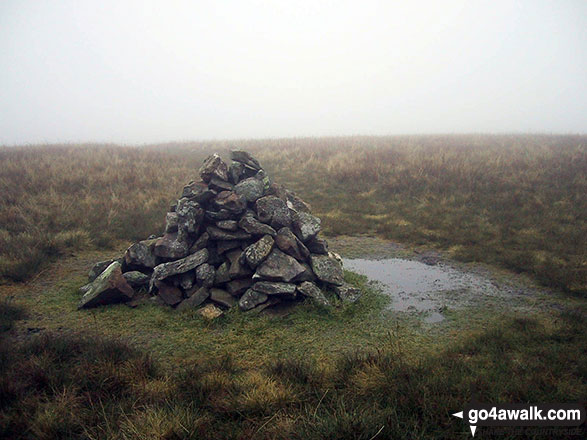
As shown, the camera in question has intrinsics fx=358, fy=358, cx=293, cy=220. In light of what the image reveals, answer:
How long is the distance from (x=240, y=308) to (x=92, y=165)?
1409cm

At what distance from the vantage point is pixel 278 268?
6.81 metres

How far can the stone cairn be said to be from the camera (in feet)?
22.0

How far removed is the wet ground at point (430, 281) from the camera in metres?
6.80

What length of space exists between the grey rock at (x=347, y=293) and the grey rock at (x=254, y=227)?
1.71 m

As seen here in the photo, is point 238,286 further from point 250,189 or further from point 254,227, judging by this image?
point 250,189

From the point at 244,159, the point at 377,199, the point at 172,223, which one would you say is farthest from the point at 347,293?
the point at 377,199

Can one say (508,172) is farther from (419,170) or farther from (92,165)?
(92,165)

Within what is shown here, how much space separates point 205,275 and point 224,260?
624mm

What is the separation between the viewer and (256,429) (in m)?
3.52

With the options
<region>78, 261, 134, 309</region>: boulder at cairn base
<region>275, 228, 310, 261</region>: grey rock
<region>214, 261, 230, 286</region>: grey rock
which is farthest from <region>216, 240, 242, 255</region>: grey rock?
<region>78, 261, 134, 309</region>: boulder at cairn base

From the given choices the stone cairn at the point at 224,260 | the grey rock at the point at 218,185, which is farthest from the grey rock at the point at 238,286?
the grey rock at the point at 218,185

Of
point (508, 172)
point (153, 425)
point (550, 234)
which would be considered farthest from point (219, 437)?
point (508, 172)

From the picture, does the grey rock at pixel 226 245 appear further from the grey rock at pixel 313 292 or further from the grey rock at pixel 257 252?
the grey rock at pixel 313 292

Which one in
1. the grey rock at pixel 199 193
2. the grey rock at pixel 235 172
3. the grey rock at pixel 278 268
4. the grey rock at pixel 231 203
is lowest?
the grey rock at pixel 278 268
